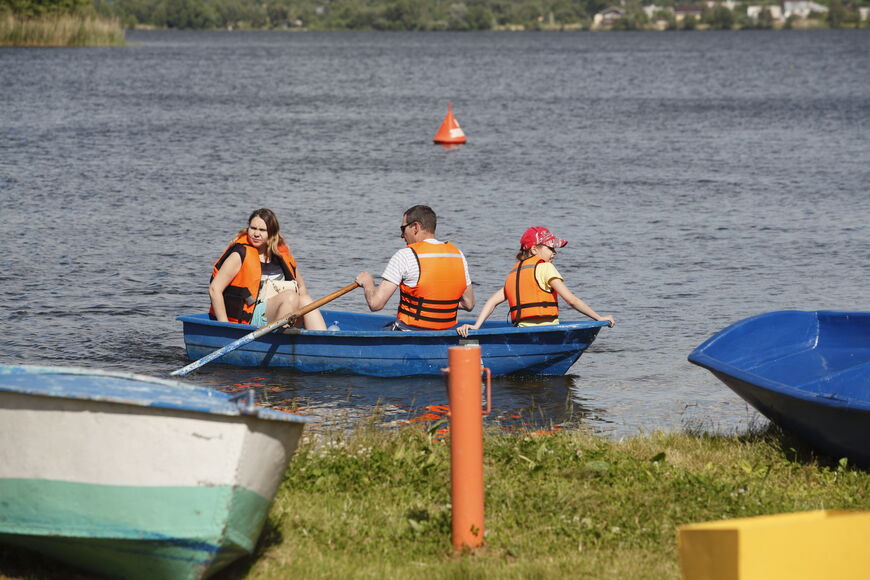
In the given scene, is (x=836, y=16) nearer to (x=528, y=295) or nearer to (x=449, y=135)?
(x=449, y=135)

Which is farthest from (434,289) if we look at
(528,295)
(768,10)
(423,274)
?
(768,10)

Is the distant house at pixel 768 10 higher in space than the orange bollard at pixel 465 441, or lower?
lower

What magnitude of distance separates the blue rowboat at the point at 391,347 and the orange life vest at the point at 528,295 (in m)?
0.19

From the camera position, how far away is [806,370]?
8234 millimetres

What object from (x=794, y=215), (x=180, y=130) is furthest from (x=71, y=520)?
(x=180, y=130)

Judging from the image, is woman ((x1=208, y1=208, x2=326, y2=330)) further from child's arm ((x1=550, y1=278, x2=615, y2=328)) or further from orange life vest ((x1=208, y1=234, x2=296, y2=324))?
child's arm ((x1=550, y1=278, x2=615, y2=328))

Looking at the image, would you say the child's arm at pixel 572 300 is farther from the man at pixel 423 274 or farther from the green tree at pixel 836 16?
the green tree at pixel 836 16

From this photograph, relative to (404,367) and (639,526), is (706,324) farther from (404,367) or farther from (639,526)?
(639,526)

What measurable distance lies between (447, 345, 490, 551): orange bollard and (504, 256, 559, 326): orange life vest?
483cm

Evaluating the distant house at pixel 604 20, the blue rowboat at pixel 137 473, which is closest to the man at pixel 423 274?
the blue rowboat at pixel 137 473

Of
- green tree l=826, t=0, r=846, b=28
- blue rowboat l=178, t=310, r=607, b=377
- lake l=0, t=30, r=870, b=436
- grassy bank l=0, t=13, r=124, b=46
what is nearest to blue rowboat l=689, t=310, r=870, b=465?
lake l=0, t=30, r=870, b=436

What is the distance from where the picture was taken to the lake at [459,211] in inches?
442

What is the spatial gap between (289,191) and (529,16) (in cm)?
18128

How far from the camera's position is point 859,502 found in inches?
255
